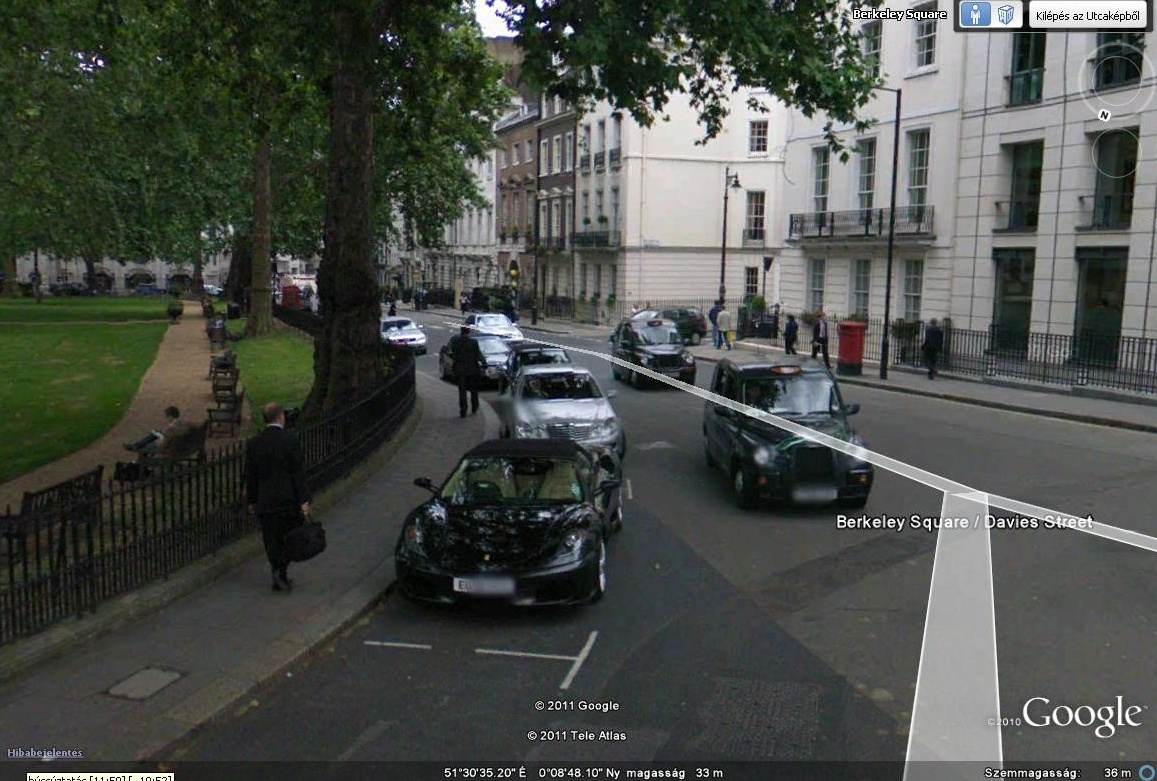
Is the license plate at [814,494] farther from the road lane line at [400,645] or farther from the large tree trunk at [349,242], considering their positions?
the large tree trunk at [349,242]

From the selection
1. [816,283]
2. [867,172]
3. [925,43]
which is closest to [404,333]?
[816,283]

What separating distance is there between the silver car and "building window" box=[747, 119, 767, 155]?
4042cm

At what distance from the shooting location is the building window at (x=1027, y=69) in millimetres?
28062

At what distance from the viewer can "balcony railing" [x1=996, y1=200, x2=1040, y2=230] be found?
29.3 metres

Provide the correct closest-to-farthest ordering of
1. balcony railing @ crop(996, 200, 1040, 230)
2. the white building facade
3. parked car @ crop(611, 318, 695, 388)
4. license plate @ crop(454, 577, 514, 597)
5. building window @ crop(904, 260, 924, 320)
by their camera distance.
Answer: license plate @ crop(454, 577, 514, 597) → parked car @ crop(611, 318, 695, 388) → balcony railing @ crop(996, 200, 1040, 230) → building window @ crop(904, 260, 924, 320) → the white building facade

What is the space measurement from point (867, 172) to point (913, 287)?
4.78m

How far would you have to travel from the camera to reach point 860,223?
35.8m

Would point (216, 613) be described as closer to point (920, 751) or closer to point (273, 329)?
point (920, 751)

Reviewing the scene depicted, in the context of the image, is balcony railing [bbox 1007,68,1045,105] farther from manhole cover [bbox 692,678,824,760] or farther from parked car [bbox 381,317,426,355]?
manhole cover [bbox 692,678,824,760]

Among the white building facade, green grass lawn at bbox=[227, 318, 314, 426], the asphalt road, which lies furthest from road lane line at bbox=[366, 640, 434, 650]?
the white building facade

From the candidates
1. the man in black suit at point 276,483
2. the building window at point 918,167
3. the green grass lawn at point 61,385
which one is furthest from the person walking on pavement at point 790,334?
the man in black suit at point 276,483

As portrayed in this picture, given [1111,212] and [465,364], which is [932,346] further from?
[465,364]

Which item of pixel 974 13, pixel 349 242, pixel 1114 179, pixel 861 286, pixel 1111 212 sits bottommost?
pixel 861 286

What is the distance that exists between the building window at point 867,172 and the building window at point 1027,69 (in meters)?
6.61
